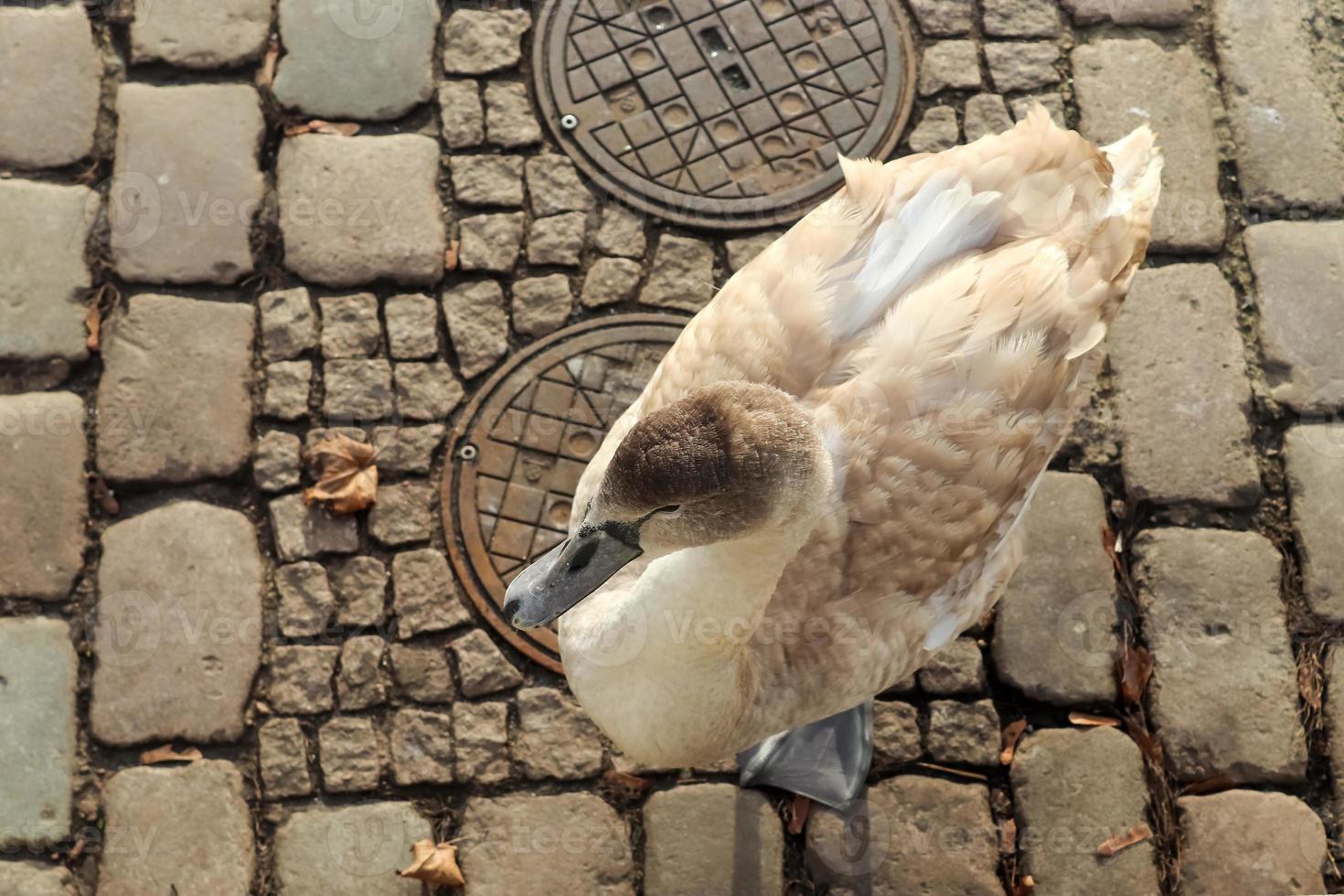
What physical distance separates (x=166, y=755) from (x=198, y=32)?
9.08 ft

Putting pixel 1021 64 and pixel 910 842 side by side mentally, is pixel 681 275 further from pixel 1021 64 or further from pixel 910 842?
pixel 910 842

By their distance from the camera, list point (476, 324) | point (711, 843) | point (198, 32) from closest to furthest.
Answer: point (711, 843), point (476, 324), point (198, 32)

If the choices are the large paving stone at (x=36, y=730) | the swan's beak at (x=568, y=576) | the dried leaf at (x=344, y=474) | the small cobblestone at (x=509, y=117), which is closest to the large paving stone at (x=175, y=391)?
the dried leaf at (x=344, y=474)

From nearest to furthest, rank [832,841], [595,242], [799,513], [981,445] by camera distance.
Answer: [799,513] → [981,445] → [832,841] → [595,242]

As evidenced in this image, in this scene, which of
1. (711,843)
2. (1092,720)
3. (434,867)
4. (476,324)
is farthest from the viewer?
(476,324)

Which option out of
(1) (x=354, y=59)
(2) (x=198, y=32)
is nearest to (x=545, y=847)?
(1) (x=354, y=59)

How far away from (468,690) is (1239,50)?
13.1 feet

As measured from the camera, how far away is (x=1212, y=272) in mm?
4523

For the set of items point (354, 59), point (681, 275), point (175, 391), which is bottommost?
point (175, 391)

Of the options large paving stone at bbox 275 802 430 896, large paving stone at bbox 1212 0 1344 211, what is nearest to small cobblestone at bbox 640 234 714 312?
large paving stone at bbox 275 802 430 896

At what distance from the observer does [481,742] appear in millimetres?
→ 3812

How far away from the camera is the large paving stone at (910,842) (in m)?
3.70

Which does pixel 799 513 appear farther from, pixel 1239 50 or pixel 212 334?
pixel 1239 50

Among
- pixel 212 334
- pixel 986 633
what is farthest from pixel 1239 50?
pixel 212 334
